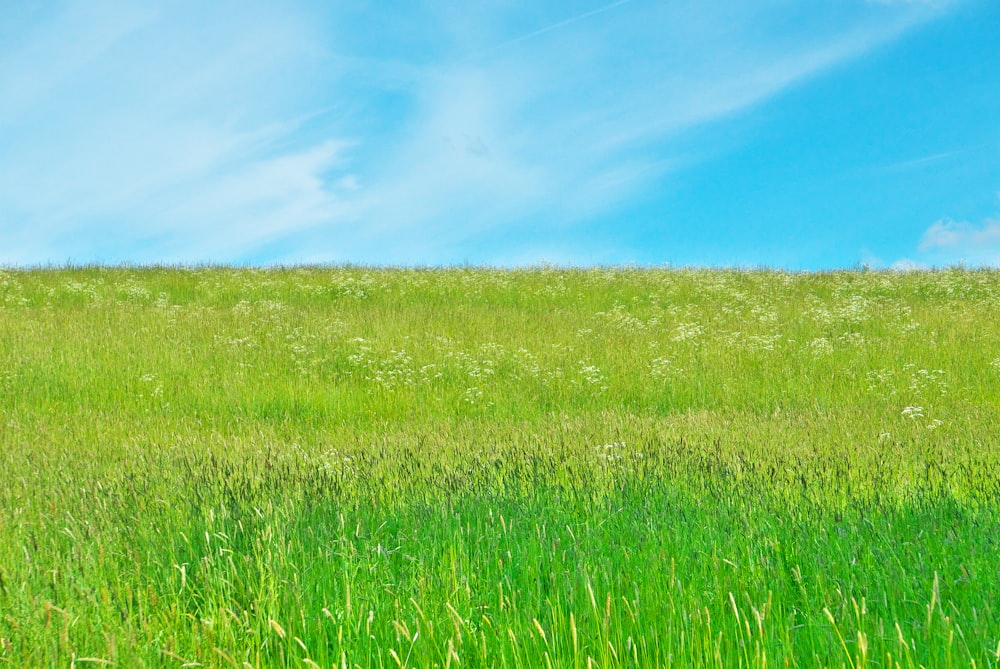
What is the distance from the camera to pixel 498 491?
5203 millimetres

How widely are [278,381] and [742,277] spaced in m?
16.3

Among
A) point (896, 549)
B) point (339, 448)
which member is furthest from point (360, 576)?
point (339, 448)

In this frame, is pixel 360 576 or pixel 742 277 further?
pixel 742 277

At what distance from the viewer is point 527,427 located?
8672 mm

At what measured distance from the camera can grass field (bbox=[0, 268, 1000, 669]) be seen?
311 cm

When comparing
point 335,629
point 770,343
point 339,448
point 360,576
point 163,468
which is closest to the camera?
point 335,629

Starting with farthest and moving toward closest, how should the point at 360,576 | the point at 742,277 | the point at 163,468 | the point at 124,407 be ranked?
1. the point at 742,277
2. the point at 124,407
3. the point at 163,468
4. the point at 360,576

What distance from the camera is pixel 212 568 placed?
149 inches

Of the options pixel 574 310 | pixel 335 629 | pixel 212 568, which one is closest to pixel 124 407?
pixel 212 568

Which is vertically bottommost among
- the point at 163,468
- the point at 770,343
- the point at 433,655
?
the point at 433,655

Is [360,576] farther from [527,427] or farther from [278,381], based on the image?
[278,381]

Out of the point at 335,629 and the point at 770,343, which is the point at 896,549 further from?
the point at 770,343

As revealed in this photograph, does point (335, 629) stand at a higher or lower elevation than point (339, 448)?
lower

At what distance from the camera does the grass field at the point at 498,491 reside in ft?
10.2
